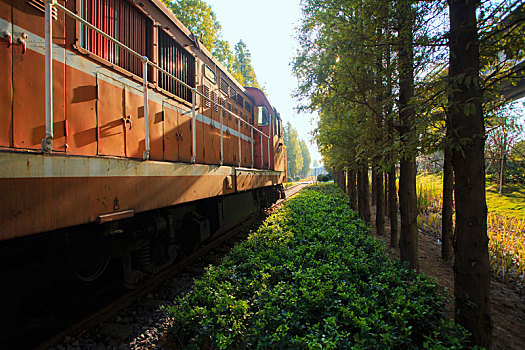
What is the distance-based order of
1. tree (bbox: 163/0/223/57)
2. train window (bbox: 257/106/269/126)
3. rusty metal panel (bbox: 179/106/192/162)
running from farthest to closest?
tree (bbox: 163/0/223/57) < train window (bbox: 257/106/269/126) < rusty metal panel (bbox: 179/106/192/162)

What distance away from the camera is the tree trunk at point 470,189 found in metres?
2.35

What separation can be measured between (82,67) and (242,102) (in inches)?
223

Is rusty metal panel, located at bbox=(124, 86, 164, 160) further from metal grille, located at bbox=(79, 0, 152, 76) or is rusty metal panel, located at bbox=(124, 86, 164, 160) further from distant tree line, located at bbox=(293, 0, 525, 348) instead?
distant tree line, located at bbox=(293, 0, 525, 348)

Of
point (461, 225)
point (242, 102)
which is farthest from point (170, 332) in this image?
point (242, 102)

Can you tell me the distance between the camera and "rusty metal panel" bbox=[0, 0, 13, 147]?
185cm

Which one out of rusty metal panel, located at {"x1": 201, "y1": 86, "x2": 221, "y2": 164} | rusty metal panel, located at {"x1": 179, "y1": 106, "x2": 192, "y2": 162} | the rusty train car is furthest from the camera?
rusty metal panel, located at {"x1": 201, "y1": 86, "x2": 221, "y2": 164}

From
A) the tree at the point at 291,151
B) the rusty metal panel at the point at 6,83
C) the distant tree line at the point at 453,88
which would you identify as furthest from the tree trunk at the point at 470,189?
the tree at the point at 291,151

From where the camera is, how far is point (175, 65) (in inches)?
176

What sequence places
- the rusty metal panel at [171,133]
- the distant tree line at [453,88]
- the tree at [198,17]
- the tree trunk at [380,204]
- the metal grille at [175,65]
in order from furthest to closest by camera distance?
1. the tree at [198,17]
2. the tree trunk at [380,204]
3. the metal grille at [175,65]
4. the rusty metal panel at [171,133]
5. the distant tree line at [453,88]

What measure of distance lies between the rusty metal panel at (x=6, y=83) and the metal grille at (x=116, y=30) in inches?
27.8

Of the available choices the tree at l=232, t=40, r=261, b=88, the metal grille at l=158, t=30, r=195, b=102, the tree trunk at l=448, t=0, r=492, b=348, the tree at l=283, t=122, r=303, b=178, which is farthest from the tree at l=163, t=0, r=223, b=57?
the tree at l=283, t=122, r=303, b=178

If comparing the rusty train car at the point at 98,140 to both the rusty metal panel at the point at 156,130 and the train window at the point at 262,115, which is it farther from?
the train window at the point at 262,115

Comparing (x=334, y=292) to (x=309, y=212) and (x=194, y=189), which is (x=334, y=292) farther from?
(x=309, y=212)

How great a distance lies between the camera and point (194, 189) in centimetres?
361
